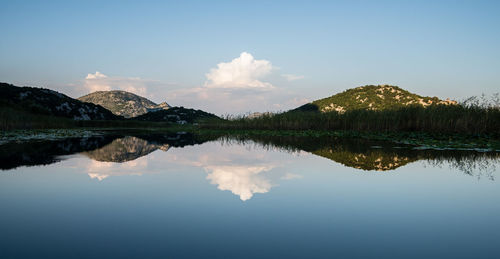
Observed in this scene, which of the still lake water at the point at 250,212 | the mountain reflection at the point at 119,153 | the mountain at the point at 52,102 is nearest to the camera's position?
the still lake water at the point at 250,212

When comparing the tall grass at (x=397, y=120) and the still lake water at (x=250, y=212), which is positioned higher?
the tall grass at (x=397, y=120)

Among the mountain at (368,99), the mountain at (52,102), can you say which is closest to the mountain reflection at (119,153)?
the mountain at (52,102)

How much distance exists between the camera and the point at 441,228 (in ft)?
10.1

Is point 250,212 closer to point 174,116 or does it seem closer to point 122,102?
point 174,116

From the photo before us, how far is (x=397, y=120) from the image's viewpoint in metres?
17.2

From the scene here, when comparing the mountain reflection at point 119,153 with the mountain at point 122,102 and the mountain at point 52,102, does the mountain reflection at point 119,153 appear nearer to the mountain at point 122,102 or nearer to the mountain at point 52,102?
the mountain at point 52,102

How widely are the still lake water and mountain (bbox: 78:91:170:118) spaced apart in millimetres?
124755

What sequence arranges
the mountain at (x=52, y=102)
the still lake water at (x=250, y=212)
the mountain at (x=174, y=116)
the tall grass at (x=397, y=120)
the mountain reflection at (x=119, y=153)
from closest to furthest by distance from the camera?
the still lake water at (x=250, y=212)
the mountain reflection at (x=119, y=153)
the tall grass at (x=397, y=120)
the mountain at (x=52, y=102)
the mountain at (x=174, y=116)

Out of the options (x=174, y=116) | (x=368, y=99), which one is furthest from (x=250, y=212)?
(x=368, y=99)

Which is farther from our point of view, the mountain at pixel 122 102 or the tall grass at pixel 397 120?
the mountain at pixel 122 102

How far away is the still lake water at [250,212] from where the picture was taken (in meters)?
2.56

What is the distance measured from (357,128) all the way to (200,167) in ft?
48.3

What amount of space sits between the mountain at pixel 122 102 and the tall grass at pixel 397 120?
109042mm

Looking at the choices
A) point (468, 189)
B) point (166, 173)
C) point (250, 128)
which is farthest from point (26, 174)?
point (250, 128)
